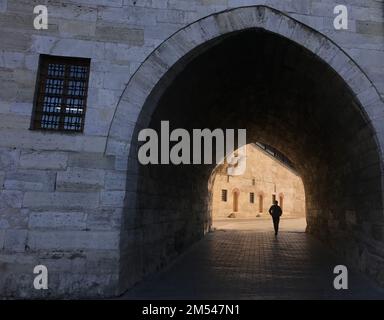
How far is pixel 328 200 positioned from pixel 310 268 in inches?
119

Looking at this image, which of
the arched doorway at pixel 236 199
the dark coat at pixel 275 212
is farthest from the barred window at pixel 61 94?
the arched doorway at pixel 236 199

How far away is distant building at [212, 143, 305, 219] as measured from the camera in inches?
1170

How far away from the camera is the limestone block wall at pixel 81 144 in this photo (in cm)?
454

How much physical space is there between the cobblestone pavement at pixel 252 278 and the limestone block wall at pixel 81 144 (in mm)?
782

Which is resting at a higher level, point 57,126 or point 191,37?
point 191,37

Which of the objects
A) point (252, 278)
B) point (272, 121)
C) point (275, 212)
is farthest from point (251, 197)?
point (252, 278)

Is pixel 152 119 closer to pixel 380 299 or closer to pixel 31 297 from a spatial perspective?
pixel 31 297

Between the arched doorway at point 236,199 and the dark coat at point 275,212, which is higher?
the arched doorway at point 236,199

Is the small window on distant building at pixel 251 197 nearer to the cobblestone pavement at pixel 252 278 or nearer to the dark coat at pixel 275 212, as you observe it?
the dark coat at pixel 275 212

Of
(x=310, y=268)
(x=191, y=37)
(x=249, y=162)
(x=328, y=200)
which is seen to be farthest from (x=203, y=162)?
(x=249, y=162)

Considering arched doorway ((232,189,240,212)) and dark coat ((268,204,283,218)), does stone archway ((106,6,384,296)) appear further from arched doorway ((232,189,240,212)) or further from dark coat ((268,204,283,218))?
arched doorway ((232,189,240,212))

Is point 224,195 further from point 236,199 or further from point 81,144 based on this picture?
point 81,144

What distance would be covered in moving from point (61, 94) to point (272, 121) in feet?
22.7

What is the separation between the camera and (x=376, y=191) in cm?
540
